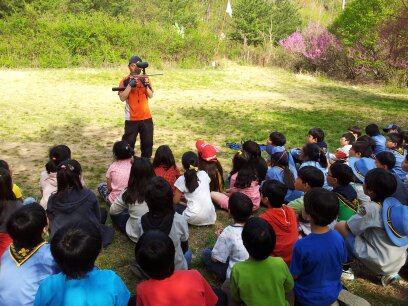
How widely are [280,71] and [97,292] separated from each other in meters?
20.8

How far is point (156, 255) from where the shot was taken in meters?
1.88

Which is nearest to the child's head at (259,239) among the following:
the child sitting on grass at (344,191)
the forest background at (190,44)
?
the child sitting on grass at (344,191)

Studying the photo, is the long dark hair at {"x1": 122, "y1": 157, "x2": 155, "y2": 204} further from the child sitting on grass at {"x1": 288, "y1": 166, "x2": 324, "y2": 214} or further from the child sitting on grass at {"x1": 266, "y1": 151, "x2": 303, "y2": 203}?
the child sitting on grass at {"x1": 266, "y1": 151, "x2": 303, "y2": 203}

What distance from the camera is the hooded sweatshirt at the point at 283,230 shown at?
288cm

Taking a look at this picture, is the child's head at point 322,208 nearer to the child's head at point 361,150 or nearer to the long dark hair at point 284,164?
the long dark hair at point 284,164

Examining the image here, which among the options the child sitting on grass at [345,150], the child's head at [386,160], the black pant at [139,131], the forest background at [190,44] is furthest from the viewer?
the forest background at [190,44]

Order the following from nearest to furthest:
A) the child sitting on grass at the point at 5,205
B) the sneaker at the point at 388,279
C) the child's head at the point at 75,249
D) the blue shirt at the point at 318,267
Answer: the child's head at the point at 75,249 < the blue shirt at the point at 318,267 < the child sitting on grass at the point at 5,205 < the sneaker at the point at 388,279

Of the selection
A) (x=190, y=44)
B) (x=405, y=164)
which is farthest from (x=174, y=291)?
(x=190, y=44)

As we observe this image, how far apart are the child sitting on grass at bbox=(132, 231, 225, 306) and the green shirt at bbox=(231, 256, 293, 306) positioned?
0.32 m

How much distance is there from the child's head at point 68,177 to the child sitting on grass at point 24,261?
0.87 meters

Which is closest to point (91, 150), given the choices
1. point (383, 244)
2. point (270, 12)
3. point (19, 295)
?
point (19, 295)

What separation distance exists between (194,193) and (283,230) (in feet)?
3.68

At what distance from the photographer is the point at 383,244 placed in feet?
9.50

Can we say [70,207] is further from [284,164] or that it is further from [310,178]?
[284,164]
